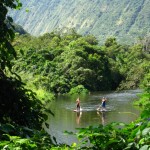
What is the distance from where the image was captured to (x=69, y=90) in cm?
4628

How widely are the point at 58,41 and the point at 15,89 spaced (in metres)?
59.1

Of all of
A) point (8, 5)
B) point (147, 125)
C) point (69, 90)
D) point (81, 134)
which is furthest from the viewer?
point (69, 90)

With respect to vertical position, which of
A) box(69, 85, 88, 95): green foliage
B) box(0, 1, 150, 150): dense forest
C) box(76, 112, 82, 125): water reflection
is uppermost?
box(0, 1, 150, 150): dense forest

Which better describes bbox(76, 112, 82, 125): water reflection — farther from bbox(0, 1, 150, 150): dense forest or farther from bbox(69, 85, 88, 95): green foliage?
bbox(69, 85, 88, 95): green foliage

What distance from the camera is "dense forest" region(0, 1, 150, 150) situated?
2480 mm

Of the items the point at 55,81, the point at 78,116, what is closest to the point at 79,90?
the point at 55,81

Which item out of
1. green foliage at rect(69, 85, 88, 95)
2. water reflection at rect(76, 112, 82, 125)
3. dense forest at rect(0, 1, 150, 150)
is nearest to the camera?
dense forest at rect(0, 1, 150, 150)

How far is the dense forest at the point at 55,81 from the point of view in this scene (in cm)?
248

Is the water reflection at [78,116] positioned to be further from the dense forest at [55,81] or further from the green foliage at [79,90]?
the green foliage at [79,90]

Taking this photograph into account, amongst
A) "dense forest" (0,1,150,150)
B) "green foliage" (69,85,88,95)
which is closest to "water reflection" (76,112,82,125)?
"dense forest" (0,1,150,150)

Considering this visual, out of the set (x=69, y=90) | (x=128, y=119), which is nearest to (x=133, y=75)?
(x=69, y=90)

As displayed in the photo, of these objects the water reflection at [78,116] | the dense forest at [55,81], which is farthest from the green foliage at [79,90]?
the water reflection at [78,116]

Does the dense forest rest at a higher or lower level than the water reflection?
higher

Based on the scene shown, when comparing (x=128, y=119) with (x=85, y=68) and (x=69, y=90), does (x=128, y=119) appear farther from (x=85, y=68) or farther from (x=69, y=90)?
(x=85, y=68)
